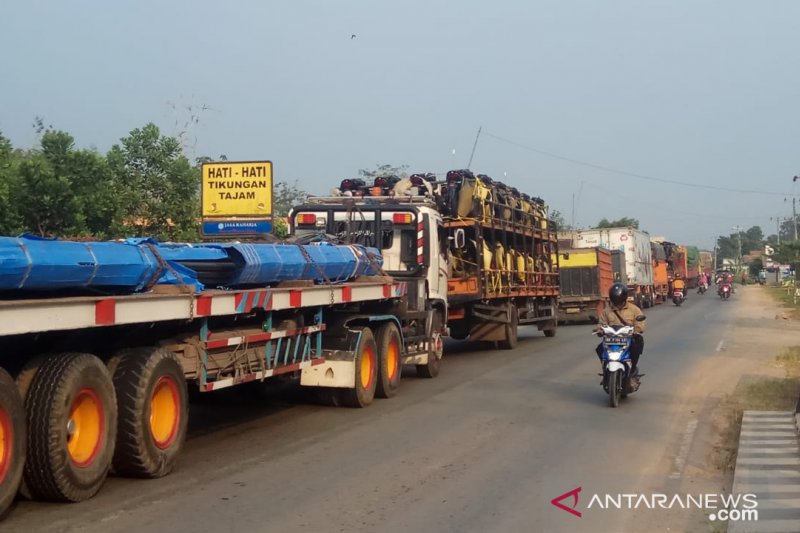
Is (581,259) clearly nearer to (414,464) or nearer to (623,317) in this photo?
(623,317)

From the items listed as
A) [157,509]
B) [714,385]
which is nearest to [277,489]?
[157,509]

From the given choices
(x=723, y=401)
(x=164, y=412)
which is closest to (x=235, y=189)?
(x=164, y=412)

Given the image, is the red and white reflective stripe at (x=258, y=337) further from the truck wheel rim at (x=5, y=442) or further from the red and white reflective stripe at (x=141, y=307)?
the truck wheel rim at (x=5, y=442)

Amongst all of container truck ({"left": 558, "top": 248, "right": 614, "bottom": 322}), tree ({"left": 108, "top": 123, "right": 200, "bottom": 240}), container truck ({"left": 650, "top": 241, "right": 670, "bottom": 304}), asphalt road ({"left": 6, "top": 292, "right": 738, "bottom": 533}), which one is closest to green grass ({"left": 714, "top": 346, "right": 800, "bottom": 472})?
asphalt road ({"left": 6, "top": 292, "right": 738, "bottom": 533})

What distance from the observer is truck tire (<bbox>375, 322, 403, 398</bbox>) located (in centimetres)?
1134

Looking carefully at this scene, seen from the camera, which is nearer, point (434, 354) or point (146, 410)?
point (146, 410)

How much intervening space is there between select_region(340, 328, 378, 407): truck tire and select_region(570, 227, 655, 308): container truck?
26.0 meters

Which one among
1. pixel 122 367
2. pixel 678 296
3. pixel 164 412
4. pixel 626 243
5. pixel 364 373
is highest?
pixel 626 243

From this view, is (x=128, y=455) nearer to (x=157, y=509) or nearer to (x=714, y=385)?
(x=157, y=509)

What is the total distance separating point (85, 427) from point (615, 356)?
21.6 ft

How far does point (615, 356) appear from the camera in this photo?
10484 mm

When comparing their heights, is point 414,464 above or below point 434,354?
below

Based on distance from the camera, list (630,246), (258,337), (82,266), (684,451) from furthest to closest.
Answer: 1. (630,246)
2. (258,337)
3. (684,451)
4. (82,266)

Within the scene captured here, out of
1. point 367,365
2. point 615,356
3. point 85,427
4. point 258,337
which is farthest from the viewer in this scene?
point 367,365
